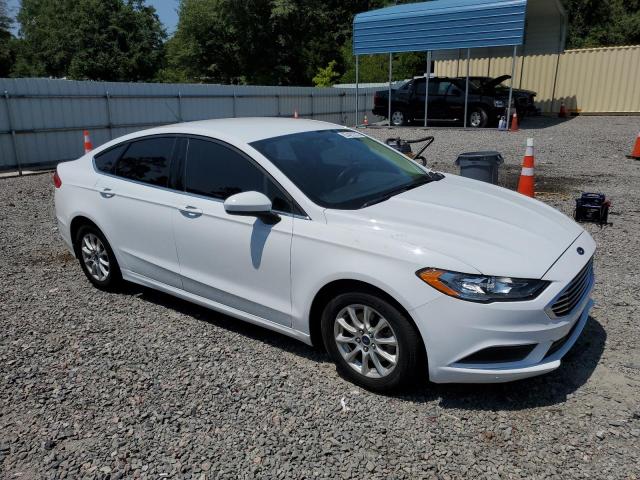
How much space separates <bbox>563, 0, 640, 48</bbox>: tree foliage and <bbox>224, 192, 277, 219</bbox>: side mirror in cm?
4143

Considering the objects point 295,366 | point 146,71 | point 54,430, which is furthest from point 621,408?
point 146,71

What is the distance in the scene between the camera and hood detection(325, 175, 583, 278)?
2.89 m

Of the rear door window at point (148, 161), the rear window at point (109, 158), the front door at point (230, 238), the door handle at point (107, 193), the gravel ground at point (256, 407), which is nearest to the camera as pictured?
the gravel ground at point (256, 407)

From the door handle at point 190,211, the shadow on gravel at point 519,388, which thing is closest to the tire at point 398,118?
the shadow on gravel at point 519,388

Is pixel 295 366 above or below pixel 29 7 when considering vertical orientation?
below

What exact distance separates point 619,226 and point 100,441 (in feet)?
19.9

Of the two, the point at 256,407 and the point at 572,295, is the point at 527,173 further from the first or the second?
the point at 256,407

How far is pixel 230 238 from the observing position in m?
3.65

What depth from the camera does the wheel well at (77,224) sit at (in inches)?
189

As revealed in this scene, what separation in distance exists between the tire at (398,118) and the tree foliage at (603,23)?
2468 cm

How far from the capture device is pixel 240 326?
167 inches

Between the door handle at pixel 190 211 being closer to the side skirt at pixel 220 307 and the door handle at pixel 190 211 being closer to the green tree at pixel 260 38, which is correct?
the side skirt at pixel 220 307

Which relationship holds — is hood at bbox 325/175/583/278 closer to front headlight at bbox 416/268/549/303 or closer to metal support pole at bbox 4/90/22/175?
front headlight at bbox 416/268/549/303

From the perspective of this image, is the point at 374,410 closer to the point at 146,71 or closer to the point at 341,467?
the point at 341,467
